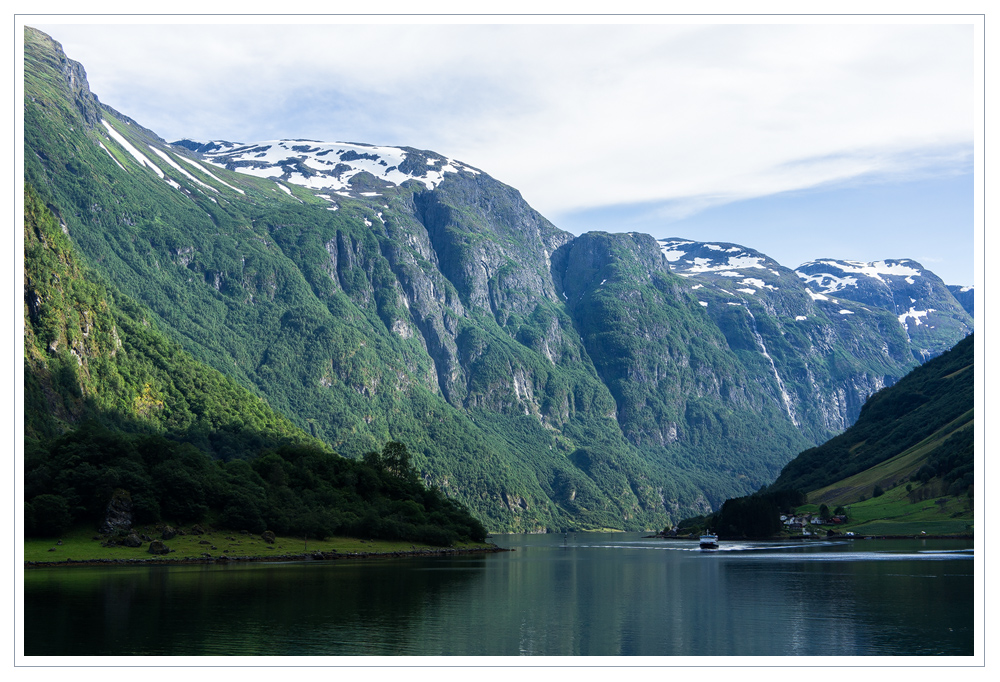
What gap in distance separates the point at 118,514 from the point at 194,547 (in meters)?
10.9

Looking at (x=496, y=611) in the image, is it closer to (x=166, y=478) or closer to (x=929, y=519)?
(x=166, y=478)

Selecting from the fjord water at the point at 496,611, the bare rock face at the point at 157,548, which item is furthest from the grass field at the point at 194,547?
the fjord water at the point at 496,611

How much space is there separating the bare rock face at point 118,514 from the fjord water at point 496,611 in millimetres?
14274

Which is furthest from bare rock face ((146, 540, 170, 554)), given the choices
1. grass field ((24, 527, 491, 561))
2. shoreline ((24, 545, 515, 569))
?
shoreline ((24, 545, 515, 569))

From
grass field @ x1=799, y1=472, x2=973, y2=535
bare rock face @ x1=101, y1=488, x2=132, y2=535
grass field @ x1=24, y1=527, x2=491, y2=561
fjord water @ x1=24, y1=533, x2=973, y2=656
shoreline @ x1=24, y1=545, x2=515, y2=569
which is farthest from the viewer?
grass field @ x1=799, y1=472, x2=973, y2=535

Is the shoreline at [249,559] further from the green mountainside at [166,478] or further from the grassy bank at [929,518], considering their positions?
the grassy bank at [929,518]

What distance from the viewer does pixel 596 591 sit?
3398 inches

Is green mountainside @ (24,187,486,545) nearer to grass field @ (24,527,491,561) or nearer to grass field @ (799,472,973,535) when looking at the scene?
grass field @ (24,527,491,561)

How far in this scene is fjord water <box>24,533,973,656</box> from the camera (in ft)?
167

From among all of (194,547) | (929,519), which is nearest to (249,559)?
(194,547)

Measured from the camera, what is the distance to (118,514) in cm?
11744

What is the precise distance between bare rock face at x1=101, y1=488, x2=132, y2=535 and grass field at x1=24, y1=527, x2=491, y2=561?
1.89 m
